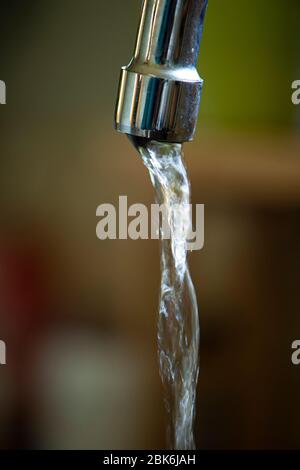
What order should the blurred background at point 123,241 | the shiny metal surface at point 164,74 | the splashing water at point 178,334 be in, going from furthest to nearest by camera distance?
1. the blurred background at point 123,241
2. the splashing water at point 178,334
3. the shiny metal surface at point 164,74

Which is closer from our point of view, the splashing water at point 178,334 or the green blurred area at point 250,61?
the splashing water at point 178,334

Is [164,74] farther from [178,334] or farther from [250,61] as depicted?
[250,61]

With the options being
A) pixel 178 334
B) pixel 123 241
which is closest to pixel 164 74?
pixel 178 334

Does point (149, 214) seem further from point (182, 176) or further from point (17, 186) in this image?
point (182, 176)

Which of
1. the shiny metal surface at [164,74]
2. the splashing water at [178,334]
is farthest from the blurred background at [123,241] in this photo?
the shiny metal surface at [164,74]

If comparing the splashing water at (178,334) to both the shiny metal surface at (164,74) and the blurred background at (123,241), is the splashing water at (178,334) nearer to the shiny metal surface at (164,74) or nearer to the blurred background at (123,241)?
the shiny metal surface at (164,74)

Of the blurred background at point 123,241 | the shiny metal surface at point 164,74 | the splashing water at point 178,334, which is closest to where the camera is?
the shiny metal surface at point 164,74
